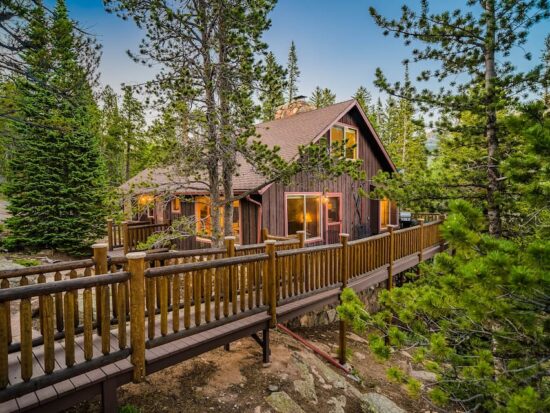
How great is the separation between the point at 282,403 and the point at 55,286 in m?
3.30

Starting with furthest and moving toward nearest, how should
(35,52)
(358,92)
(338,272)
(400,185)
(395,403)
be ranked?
(358,92) → (400,185) → (338,272) → (395,403) → (35,52)

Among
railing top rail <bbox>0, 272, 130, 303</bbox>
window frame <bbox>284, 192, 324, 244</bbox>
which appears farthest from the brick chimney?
railing top rail <bbox>0, 272, 130, 303</bbox>

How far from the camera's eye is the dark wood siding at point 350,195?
941cm

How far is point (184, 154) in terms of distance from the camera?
641 centimetres

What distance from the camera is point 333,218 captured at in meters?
11.9

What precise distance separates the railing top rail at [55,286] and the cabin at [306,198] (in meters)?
4.25

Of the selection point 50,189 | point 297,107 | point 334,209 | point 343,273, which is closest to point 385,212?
point 334,209

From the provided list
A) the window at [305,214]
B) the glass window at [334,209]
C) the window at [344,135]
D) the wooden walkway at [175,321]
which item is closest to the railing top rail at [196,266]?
the wooden walkway at [175,321]

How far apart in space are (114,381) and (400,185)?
634 centimetres

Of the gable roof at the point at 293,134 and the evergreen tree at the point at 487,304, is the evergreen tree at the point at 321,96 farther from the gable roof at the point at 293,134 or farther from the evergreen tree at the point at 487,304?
the evergreen tree at the point at 487,304

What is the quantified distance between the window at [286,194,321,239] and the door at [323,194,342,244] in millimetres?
395

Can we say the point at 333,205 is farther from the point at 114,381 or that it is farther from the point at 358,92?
the point at 358,92

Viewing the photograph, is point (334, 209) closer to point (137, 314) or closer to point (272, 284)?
point (272, 284)

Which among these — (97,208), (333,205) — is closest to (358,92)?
(333,205)
